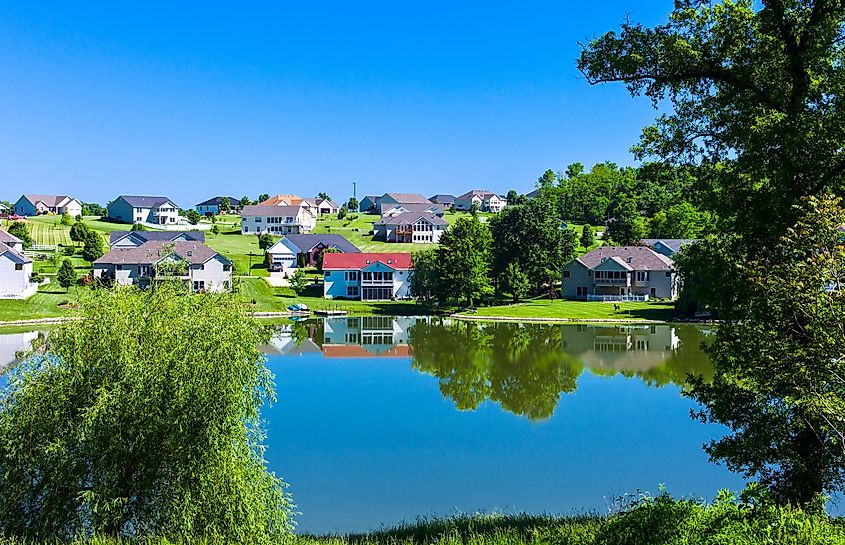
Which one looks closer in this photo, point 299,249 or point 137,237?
point 299,249

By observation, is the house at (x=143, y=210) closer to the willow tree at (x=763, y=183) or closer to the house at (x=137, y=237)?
the house at (x=137, y=237)

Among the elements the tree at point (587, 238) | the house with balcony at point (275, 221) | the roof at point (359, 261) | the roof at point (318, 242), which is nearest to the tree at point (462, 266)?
the roof at point (359, 261)

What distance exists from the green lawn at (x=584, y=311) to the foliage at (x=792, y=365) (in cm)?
5012

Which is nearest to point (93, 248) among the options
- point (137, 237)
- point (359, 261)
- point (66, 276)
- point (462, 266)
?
point (137, 237)

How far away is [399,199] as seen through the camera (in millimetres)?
145500

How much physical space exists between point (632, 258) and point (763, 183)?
6273cm

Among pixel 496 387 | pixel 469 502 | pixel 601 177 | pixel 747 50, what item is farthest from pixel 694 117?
pixel 601 177

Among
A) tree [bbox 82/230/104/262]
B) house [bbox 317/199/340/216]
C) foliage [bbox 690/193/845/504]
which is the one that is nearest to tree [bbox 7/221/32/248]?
tree [bbox 82/230/104/262]

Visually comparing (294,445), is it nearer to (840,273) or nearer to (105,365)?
(105,365)

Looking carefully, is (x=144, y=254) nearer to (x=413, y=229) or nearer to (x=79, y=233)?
(x=79, y=233)

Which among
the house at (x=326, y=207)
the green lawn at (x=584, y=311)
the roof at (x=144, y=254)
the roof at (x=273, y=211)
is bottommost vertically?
the green lawn at (x=584, y=311)

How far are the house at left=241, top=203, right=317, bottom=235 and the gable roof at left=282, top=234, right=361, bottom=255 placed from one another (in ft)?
73.0

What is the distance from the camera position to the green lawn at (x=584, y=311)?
62.0m

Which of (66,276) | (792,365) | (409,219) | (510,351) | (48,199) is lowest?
(510,351)
